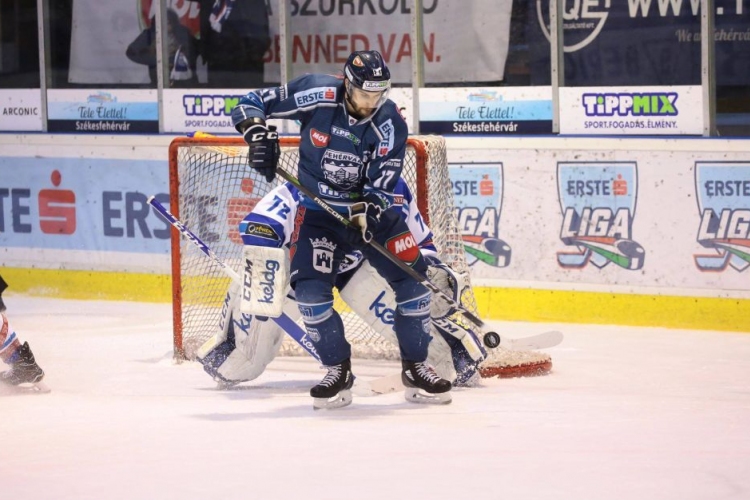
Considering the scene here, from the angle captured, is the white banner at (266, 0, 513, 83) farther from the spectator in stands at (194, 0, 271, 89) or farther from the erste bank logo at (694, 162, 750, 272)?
the erste bank logo at (694, 162, 750, 272)

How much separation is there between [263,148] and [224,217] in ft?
5.45

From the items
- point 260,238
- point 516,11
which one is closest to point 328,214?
point 260,238

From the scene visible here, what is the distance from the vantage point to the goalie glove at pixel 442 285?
17.8ft

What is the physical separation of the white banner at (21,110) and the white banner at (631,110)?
327 cm

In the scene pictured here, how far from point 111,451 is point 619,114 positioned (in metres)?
3.51

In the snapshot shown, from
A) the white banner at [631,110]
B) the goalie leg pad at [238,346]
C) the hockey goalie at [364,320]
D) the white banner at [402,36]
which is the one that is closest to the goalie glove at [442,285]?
the hockey goalie at [364,320]

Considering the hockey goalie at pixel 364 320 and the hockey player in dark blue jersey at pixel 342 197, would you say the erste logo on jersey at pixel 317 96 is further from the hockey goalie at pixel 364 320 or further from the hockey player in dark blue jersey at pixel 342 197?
the hockey goalie at pixel 364 320

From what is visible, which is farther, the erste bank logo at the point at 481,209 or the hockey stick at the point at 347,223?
the erste bank logo at the point at 481,209

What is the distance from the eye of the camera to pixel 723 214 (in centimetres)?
652

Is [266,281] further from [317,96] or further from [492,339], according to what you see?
[492,339]

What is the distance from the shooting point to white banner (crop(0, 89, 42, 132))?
844 centimetres

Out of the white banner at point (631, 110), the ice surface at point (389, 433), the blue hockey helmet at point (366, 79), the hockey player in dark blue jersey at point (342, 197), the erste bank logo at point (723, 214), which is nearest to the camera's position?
the ice surface at point (389, 433)

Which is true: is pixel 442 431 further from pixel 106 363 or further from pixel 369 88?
pixel 106 363

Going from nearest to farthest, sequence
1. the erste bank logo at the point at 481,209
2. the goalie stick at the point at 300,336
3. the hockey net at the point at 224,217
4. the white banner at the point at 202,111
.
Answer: the goalie stick at the point at 300,336
the hockey net at the point at 224,217
the erste bank logo at the point at 481,209
the white banner at the point at 202,111
